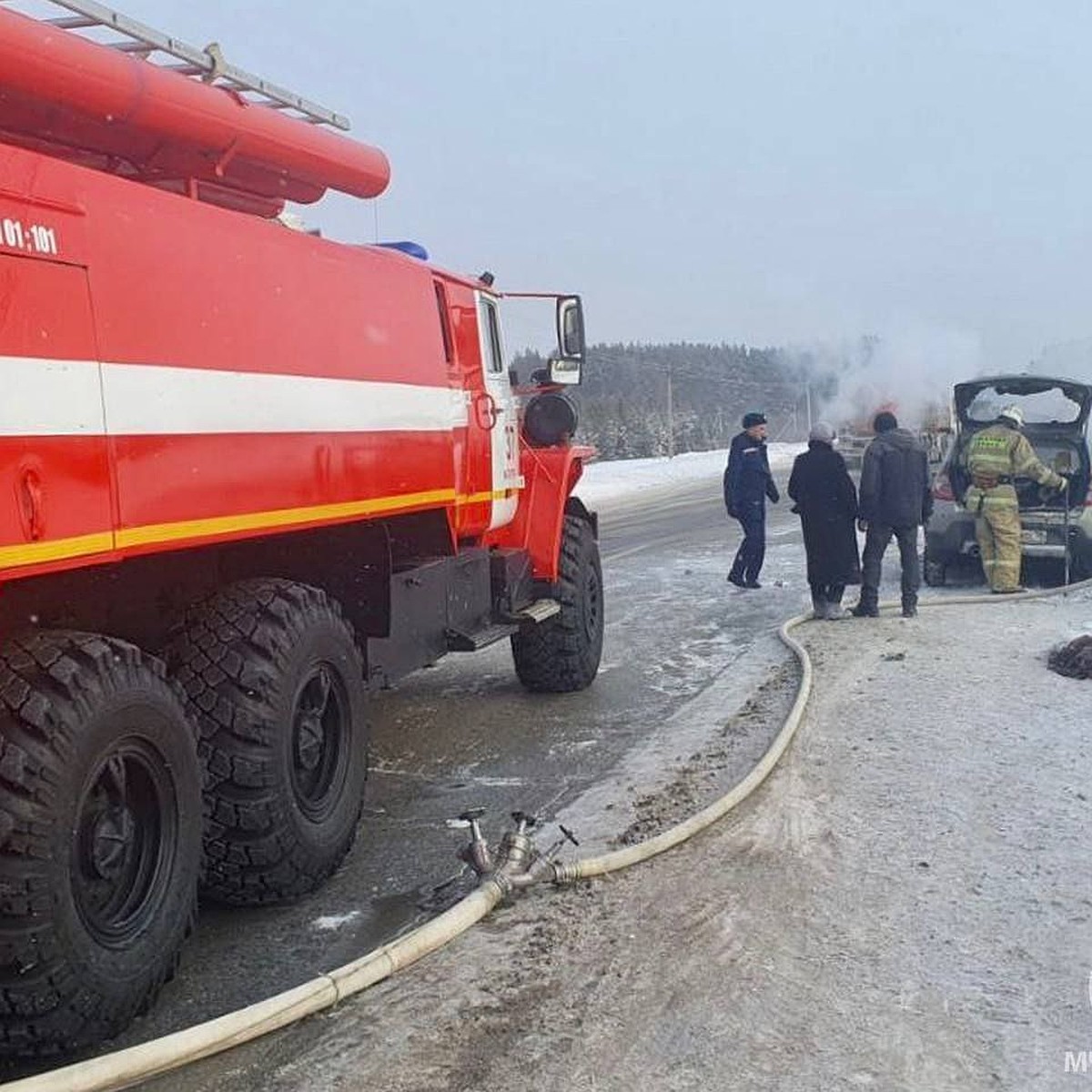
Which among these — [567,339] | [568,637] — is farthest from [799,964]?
[567,339]

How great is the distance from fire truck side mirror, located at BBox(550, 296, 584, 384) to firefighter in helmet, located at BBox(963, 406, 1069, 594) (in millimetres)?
5531

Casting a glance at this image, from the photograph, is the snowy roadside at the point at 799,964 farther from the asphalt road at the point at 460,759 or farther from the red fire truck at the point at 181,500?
the red fire truck at the point at 181,500

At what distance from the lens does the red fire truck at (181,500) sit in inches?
126

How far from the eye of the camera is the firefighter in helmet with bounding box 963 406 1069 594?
1155cm

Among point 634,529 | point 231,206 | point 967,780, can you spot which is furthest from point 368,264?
point 634,529

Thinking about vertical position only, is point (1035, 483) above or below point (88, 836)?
above

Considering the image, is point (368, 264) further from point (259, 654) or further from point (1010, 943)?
point (1010, 943)

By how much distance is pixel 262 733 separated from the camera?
421cm

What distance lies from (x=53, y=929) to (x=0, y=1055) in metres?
0.36

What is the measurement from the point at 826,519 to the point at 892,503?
0.54m

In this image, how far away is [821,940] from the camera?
391 cm

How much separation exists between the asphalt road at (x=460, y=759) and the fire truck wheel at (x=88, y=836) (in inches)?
8.6

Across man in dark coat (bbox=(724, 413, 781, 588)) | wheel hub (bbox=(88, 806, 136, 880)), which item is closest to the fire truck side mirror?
wheel hub (bbox=(88, 806, 136, 880))

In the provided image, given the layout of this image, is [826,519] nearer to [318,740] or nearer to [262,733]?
[318,740]
